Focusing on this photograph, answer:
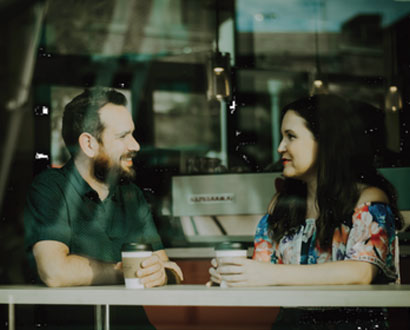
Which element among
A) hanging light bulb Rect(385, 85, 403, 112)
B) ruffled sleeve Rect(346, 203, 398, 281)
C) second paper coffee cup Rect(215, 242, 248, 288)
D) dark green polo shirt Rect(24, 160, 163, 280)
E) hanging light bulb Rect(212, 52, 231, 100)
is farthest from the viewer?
hanging light bulb Rect(385, 85, 403, 112)

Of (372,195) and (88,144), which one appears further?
(88,144)

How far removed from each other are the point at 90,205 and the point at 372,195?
1114 mm

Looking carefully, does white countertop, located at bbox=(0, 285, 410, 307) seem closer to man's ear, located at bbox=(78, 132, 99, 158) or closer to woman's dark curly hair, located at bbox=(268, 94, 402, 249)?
woman's dark curly hair, located at bbox=(268, 94, 402, 249)

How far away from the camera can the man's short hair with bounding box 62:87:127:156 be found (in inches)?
86.1

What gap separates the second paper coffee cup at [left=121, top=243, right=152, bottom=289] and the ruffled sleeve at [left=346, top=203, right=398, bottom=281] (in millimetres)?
667

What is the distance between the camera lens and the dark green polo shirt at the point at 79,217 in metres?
1.97

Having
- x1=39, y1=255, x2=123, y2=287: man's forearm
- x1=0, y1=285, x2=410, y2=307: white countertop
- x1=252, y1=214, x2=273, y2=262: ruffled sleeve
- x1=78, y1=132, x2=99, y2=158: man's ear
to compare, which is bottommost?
x1=0, y1=285, x2=410, y2=307: white countertop

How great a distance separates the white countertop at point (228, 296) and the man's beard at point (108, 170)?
664mm

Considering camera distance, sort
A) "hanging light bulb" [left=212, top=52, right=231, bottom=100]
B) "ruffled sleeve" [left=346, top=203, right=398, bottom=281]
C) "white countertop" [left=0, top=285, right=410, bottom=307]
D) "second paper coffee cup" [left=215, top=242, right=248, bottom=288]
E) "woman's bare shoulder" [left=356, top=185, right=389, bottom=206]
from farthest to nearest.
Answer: "hanging light bulb" [left=212, top=52, right=231, bottom=100] → "woman's bare shoulder" [left=356, top=185, right=389, bottom=206] → "ruffled sleeve" [left=346, top=203, right=398, bottom=281] → "second paper coffee cup" [left=215, top=242, right=248, bottom=288] → "white countertop" [left=0, top=285, right=410, bottom=307]

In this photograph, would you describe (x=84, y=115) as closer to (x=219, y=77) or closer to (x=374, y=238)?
(x=219, y=77)

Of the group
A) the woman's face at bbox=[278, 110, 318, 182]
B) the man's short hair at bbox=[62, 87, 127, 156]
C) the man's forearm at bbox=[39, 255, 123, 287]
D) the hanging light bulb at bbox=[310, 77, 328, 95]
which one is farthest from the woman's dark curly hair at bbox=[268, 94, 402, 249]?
the hanging light bulb at bbox=[310, 77, 328, 95]

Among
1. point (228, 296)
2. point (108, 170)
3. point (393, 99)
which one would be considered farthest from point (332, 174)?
point (393, 99)

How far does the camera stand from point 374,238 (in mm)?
1712

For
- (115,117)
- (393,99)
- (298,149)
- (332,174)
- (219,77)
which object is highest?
A: (219,77)
